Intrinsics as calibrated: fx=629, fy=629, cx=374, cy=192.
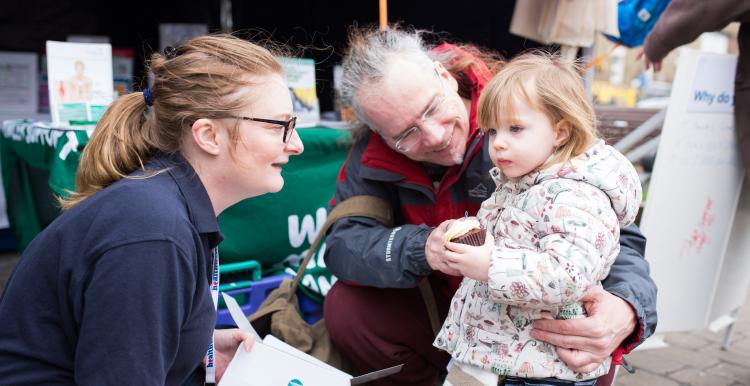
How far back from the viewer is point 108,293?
106cm

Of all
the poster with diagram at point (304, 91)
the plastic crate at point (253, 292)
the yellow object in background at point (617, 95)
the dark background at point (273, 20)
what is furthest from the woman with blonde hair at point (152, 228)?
the yellow object in background at point (617, 95)

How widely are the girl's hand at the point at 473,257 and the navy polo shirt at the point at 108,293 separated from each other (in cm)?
54

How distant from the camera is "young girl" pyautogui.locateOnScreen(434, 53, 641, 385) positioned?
1.31 m

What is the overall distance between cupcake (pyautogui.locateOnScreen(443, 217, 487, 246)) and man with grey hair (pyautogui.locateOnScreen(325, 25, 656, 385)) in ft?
0.63

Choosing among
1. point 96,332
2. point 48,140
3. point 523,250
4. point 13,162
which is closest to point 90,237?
point 96,332

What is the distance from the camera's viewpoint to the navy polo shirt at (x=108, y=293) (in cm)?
107

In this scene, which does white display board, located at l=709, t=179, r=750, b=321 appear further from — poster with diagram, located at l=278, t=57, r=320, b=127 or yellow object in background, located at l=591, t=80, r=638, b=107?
yellow object in background, located at l=591, t=80, r=638, b=107

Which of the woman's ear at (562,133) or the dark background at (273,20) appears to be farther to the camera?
the dark background at (273,20)

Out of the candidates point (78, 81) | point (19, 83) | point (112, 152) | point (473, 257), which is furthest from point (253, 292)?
point (19, 83)

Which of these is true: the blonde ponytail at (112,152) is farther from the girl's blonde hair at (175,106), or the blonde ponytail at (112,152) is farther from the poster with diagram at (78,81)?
the poster with diagram at (78,81)

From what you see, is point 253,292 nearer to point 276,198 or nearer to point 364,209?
point 276,198

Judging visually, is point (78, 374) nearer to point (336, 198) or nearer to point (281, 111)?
point (281, 111)

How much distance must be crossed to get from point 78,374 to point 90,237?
0.24m

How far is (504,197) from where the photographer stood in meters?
1.57
